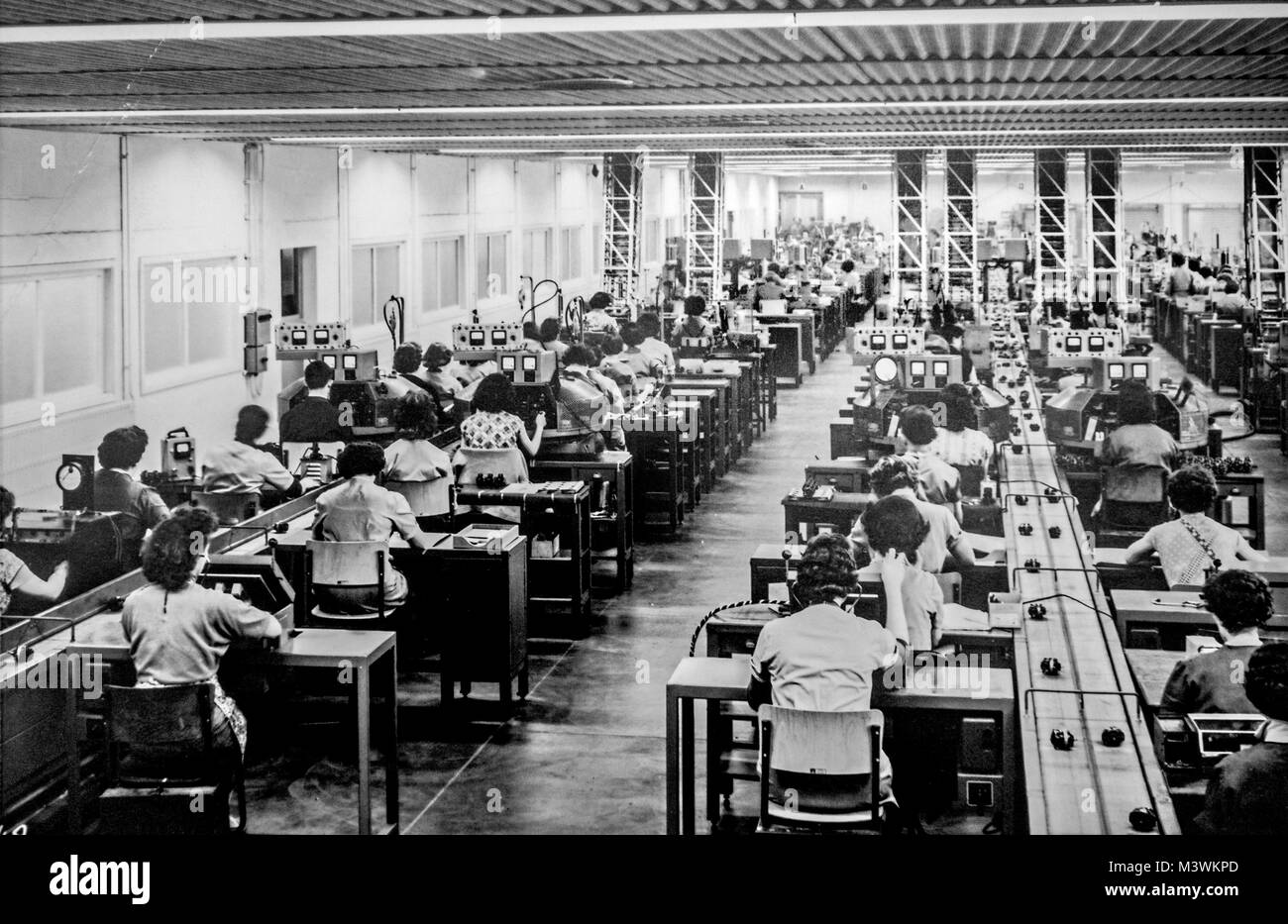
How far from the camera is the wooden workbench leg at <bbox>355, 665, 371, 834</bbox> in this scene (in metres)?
4.40

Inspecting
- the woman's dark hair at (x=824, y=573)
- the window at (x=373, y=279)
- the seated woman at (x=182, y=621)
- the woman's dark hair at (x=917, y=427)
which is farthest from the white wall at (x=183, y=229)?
the woman's dark hair at (x=824, y=573)

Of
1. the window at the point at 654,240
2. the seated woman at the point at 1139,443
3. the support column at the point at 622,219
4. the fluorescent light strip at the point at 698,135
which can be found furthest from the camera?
the window at the point at 654,240

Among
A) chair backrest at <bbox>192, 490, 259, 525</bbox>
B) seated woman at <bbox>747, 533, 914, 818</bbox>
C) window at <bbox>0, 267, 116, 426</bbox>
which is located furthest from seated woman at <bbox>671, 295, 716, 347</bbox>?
seated woman at <bbox>747, 533, 914, 818</bbox>

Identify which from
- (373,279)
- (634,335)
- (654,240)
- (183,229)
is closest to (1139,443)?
(634,335)

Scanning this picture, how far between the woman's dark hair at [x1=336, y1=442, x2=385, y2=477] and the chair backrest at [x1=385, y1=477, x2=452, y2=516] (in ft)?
4.43

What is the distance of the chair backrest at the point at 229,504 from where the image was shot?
23.4 ft

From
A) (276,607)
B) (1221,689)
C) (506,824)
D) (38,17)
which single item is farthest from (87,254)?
(1221,689)

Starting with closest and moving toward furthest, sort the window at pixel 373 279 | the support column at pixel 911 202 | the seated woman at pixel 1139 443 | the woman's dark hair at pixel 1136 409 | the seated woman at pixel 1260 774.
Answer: the seated woman at pixel 1260 774 < the seated woman at pixel 1139 443 < the woman's dark hair at pixel 1136 409 < the window at pixel 373 279 < the support column at pixel 911 202

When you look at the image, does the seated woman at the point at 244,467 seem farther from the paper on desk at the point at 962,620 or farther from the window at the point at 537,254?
the window at the point at 537,254

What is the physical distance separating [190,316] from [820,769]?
968 centimetres

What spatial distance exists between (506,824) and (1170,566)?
2.69 metres

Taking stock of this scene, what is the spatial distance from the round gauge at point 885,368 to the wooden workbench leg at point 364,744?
5818mm

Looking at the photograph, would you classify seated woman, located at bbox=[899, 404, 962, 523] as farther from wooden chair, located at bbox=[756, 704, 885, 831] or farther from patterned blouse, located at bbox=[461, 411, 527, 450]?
wooden chair, located at bbox=[756, 704, 885, 831]
